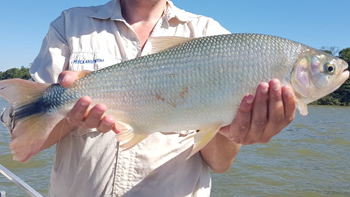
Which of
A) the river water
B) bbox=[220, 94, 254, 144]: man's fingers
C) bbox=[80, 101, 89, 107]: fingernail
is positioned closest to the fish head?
bbox=[220, 94, 254, 144]: man's fingers

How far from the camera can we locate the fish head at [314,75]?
99.7 inches

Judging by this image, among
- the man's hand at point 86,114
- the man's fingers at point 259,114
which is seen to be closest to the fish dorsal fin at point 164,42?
the man's hand at point 86,114

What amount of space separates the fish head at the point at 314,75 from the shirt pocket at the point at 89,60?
148 centimetres

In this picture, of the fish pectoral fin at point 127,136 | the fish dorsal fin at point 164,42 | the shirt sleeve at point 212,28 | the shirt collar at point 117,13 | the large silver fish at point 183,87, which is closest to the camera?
the large silver fish at point 183,87

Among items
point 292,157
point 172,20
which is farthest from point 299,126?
point 172,20

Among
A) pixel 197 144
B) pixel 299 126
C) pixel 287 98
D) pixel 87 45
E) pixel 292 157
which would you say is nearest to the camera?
pixel 287 98

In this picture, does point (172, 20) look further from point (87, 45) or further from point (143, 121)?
point (143, 121)

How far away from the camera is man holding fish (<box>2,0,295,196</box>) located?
265 cm

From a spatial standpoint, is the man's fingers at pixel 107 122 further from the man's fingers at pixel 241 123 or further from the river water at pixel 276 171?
the river water at pixel 276 171

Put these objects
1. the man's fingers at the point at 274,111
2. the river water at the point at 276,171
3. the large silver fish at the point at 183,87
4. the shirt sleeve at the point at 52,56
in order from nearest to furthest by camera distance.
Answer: the man's fingers at the point at 274,111 < the large silver fish at the point at 183,87 < the shirt sleeve at the point at 52,56 < the river water at the point at 276,171

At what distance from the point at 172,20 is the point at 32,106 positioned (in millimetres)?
1426

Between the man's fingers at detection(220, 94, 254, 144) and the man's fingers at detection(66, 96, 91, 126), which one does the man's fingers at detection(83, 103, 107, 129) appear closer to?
the man's fingers at detection(66, 96, 91, 126)

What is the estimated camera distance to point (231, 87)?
2.50 metres

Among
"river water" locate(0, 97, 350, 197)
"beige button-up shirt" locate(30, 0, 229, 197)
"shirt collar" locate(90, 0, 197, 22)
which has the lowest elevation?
"river water" locate(0, 97, 350, 197)
